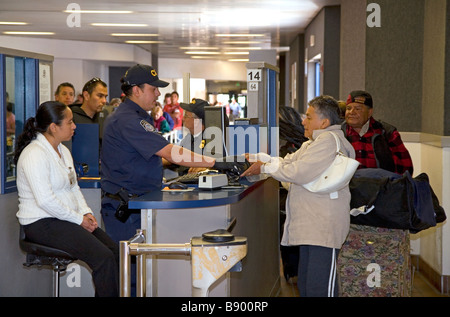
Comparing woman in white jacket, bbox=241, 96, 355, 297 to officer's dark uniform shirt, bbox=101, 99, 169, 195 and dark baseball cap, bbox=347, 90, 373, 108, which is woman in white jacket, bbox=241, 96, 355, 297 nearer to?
officer's dark uniform shirt, bbox=101, 99, 169, 195

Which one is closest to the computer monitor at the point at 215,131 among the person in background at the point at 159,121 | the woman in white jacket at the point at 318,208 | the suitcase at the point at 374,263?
the woman in white jacket at the point at 318,208

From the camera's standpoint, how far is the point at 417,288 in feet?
19.7

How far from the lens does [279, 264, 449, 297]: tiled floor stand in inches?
229

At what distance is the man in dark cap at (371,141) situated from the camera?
521 centimetres

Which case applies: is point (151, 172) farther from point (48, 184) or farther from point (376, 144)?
point (376, 144)

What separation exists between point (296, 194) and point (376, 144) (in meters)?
1.39

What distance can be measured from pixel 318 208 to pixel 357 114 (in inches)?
58.6

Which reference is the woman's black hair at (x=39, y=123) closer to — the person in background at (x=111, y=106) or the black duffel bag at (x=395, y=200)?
the black duffel bag at (x=395, y=200)

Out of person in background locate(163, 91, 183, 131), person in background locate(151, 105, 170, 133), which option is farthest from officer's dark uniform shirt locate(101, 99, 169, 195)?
person in background locate(163, 91, 183, 131)

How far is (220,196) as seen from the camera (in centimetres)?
384

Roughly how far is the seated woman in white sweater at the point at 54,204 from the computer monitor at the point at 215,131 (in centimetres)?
113

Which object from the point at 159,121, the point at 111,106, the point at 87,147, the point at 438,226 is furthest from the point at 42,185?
the point at 159,121

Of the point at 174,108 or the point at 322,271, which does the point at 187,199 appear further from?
the point at 174,108

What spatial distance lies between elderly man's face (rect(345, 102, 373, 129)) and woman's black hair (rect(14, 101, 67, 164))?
230 centimetres
